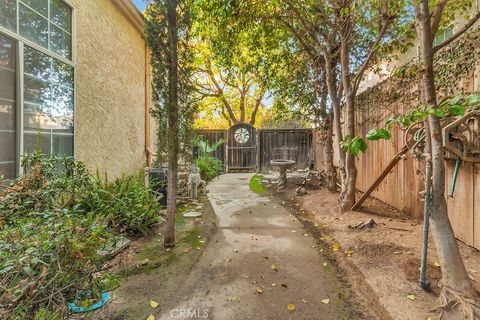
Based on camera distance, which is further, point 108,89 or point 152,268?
point 108,89

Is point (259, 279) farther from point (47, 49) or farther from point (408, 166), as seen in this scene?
point (47, 49)

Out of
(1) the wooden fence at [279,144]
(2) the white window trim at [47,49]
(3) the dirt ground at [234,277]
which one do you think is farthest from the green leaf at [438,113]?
(1) the wooden fence at [279,144]

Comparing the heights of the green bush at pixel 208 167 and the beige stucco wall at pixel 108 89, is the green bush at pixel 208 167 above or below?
below

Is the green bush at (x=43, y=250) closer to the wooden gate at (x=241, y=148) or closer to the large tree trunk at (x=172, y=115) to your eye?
the large tree trunk at (x=172, y=115)

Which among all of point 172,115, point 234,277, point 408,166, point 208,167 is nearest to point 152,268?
point 234,277

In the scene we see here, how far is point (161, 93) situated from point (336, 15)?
139 inches

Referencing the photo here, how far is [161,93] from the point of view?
3.25 meters

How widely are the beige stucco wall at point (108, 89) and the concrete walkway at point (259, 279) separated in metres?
2.56

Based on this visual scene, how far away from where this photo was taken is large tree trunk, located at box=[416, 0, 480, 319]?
2.00 m

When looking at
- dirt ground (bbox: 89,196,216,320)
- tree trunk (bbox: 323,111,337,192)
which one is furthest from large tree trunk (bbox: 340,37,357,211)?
dirt ground (bbox: 89,196,216,320)

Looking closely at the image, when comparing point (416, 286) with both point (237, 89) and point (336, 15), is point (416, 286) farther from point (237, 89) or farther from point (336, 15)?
point (237, 89)

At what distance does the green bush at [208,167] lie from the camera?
8.96 meters

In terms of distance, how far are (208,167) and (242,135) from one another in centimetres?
283

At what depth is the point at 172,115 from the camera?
3201mm
